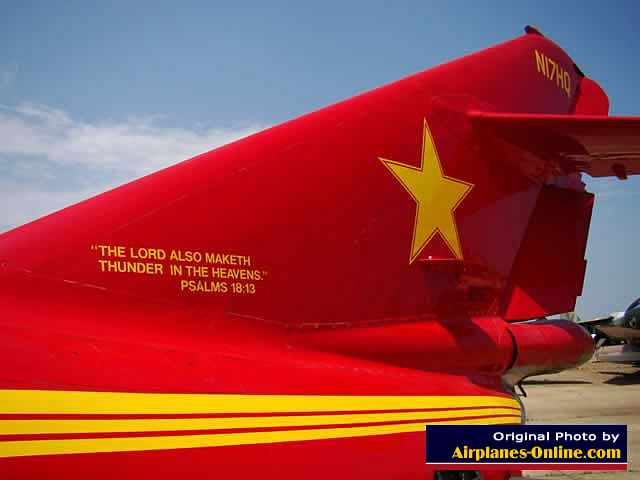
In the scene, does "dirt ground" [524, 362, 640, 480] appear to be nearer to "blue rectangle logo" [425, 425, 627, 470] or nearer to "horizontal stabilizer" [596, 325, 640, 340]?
"horizontal stabilizer" [596, 325, 640, 340]

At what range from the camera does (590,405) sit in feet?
48.2

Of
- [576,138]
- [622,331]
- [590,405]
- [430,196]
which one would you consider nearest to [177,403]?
[430,196]

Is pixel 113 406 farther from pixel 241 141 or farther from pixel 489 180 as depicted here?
pixel 489 180

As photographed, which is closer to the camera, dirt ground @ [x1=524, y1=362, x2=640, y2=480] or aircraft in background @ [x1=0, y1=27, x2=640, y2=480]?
aircraft in background @ [x1=0, y1=27, x2=640, y2=480]

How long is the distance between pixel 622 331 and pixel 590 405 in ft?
33.4

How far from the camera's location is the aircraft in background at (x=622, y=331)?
75.7ft

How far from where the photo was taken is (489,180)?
4285 mm

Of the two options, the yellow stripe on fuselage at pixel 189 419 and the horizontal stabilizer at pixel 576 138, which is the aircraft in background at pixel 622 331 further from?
the yellow stripe on fuselage at pixel 189 419

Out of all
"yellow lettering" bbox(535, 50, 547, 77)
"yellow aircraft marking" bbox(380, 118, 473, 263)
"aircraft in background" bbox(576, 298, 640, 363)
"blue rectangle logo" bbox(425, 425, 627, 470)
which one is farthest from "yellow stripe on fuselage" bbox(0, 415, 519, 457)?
"aircraft in background" bbox(576, 298, 640, 363)

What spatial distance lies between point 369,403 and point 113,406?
1206 millimetres

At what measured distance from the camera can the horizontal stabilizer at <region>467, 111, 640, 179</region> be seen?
387 centimetres

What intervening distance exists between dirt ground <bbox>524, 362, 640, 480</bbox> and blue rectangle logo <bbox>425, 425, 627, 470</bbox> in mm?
3554

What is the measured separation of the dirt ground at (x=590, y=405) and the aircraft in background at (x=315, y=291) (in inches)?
138

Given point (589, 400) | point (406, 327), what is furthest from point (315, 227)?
point (589, 400)
